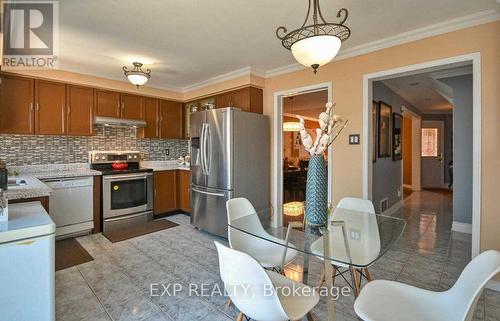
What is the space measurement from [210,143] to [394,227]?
2.50m

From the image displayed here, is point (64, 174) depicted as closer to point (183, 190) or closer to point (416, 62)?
point (183, 190)

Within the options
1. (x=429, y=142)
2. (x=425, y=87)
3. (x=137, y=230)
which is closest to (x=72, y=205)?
(x=137, y=230)

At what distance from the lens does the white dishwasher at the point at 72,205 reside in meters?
3.35

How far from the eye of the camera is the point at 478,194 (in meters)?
2.27

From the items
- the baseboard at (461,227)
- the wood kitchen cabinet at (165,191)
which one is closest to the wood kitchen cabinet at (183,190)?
the wood kitchen cabinet at (165,191)

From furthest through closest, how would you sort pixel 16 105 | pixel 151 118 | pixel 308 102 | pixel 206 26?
pixel 308 102 → pixel 151 118 → pixel 16 105 → pixel 206 26

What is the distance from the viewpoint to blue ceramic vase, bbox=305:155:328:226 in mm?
1717

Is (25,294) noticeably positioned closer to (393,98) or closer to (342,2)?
(342,2)

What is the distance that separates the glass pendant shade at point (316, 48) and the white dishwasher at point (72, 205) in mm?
3436

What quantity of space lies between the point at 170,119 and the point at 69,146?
170 cm

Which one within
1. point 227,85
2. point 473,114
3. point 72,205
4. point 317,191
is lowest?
point 72,205

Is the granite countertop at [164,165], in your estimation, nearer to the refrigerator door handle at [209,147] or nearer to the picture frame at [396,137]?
the refrigerator door handle at [209,147]

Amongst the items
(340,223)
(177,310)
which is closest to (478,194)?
(340,223)

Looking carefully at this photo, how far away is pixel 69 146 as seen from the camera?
13.0ft
